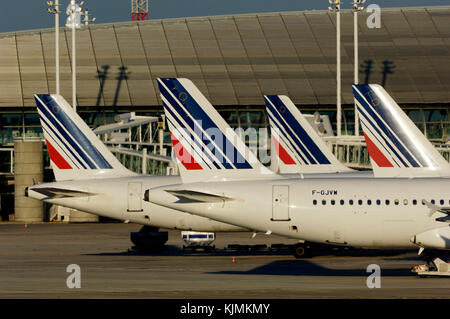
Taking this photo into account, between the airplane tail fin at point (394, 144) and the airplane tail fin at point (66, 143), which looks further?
the airplane tail fin at point (66, 143)

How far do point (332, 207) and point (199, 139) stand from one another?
700 cm

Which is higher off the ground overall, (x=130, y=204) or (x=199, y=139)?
(x=199, y=139)

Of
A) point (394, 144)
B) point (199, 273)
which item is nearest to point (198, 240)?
point (199, 273)

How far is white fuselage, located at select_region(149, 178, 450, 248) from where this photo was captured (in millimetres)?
43906

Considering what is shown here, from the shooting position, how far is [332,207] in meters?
44.2

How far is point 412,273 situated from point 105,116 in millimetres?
76515

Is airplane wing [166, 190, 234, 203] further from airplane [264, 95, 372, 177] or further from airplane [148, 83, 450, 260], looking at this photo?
airplane [264, 95, 372, 177]

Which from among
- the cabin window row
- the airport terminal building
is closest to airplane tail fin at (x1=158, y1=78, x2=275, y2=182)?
the cabin window row

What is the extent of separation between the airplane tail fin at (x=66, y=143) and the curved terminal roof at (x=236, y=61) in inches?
2228

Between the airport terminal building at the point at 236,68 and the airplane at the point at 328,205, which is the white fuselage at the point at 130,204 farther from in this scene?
the airport terminal building at the point at 236,68

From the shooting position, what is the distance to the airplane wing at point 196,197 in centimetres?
4387

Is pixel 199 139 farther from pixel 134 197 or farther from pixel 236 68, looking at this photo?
pixel 236 68

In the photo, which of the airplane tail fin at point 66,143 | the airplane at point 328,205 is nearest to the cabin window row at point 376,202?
the airplane at point 328,205

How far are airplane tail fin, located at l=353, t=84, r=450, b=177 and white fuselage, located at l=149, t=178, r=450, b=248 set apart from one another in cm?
177
